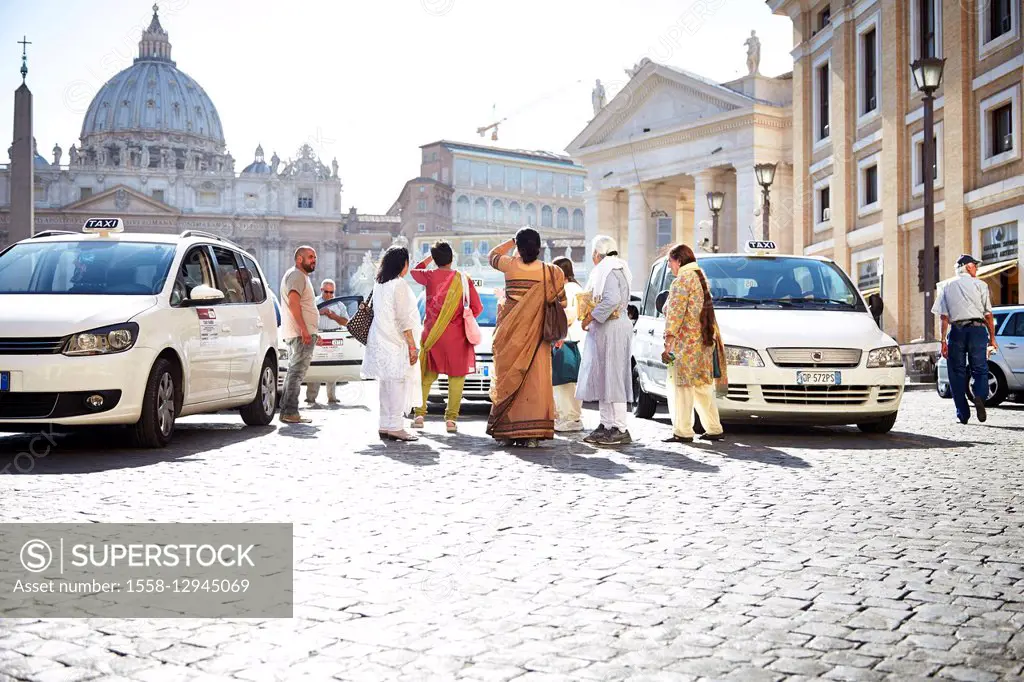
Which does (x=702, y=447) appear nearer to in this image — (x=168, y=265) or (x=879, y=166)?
(x=168, y=265)

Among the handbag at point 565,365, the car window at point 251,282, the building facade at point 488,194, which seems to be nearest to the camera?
the handbag at point 565,365

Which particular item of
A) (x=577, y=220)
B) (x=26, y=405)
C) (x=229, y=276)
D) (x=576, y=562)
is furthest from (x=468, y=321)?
(x=577, y=220)

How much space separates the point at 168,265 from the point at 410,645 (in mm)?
7489

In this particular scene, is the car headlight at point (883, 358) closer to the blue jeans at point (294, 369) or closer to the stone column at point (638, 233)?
the blue jeans at point (294, 369)

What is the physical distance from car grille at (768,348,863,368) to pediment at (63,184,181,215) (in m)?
114

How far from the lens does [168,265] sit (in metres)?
10.6

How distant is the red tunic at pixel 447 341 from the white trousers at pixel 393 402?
819 millimetres

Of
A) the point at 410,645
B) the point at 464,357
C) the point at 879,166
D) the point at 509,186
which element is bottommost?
the point at 410,645

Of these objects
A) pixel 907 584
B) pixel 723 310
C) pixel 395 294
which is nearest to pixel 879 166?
pixel 723 310

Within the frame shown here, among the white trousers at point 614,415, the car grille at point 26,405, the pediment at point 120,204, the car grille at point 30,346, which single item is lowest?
the white trousers at point 614,415

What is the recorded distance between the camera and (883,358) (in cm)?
1125

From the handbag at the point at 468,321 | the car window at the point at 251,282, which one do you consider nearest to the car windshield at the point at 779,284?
the handbag at the point at 468,321

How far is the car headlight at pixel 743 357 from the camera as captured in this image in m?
11.2

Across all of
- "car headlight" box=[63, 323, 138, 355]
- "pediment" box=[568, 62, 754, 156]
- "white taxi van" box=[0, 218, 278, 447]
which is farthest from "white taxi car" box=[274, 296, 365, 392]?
"pediment" box=[568, 62, 754, 156]
